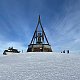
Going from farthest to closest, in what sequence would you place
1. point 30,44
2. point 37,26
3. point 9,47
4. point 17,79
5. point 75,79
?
point 37,26 < point 30,44 < point 9,47 < point 17,79 < point 75,79

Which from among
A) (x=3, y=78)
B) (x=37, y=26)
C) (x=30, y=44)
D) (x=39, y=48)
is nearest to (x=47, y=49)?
(x=39, y=48)

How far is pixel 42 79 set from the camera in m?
→ 6.82

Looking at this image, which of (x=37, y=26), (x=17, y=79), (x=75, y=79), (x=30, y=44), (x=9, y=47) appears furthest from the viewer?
(x=37, y=26)

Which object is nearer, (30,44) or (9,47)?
(9,47)

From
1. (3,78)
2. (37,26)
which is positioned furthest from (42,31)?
(3,78)

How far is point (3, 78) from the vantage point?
7363mm

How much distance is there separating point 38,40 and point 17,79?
32362 mm

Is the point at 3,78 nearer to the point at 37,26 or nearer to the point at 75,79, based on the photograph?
the point at 75,79

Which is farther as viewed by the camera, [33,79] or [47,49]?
[47,49]

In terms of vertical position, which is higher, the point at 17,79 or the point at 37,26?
the point at 37,26

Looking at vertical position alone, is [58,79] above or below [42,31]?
below

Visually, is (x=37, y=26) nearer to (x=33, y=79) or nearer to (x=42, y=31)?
(x=42, y=31)

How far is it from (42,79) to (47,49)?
30728 millimetres

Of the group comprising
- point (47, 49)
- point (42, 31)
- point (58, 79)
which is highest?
point (42, 31)
